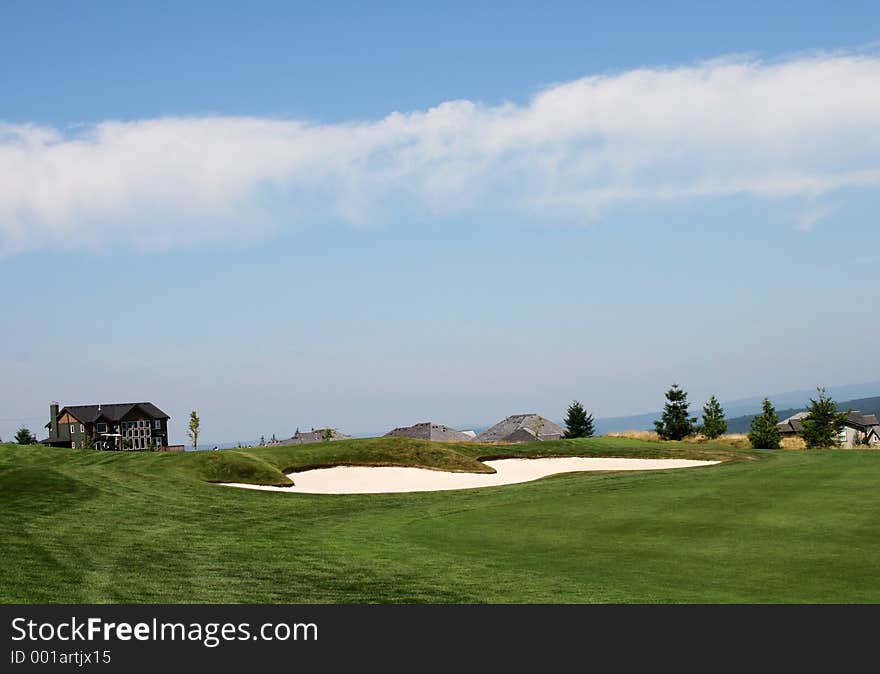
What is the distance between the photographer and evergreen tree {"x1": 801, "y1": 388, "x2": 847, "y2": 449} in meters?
73.0

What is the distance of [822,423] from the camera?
7406cm

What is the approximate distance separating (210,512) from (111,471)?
8.84m

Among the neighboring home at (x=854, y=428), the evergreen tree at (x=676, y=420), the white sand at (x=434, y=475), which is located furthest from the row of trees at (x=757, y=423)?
the neighboring home at (x=854, y=428)

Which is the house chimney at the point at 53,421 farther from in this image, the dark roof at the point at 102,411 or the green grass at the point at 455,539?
the green grass at the point at 455,539

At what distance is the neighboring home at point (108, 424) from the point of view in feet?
364

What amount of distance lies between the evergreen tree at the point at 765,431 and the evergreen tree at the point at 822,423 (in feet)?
14.8

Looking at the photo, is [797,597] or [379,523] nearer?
[797,597]

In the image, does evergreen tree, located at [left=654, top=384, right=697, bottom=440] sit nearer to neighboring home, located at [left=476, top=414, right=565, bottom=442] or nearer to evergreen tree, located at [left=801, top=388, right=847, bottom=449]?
evergreen tree, located at [left=801, top=388, right=847, bottom=449]
